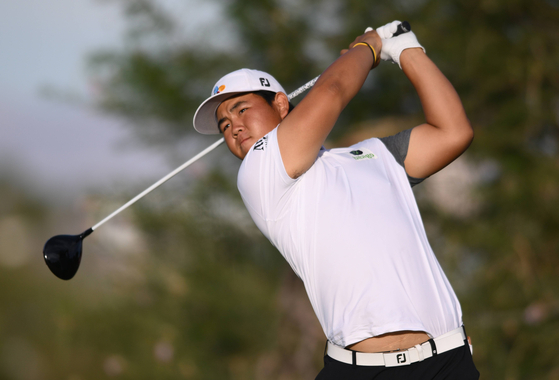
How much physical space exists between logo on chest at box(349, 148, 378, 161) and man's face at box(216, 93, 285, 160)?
1.27 feet

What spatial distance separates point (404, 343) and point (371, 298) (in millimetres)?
200

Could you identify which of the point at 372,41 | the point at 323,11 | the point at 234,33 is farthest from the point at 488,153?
the point at 372,41

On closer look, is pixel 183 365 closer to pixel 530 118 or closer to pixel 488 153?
pixel 488 153

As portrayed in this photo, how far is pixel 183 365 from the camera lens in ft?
Answer: 20.9

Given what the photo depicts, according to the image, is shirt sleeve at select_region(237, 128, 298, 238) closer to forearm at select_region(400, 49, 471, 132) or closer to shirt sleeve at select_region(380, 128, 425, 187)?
shirt sleeve at select_region(380, 128, 425, 187)

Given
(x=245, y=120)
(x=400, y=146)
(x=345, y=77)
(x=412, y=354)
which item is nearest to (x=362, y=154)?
(x=400, y=146)

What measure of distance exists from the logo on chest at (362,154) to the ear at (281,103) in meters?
0.47

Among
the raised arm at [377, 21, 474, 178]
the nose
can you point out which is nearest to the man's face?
the nose

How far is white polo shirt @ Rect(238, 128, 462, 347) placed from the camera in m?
1.75

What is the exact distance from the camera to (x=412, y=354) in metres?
1.75

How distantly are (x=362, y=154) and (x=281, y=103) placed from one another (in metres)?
0.54

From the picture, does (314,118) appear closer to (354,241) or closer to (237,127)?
(354,241)

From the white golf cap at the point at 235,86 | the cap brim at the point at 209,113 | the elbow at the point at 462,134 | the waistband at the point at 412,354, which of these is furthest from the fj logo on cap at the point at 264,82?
the waistband at the point at 412,354

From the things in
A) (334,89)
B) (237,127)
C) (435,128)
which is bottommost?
(435,128)
